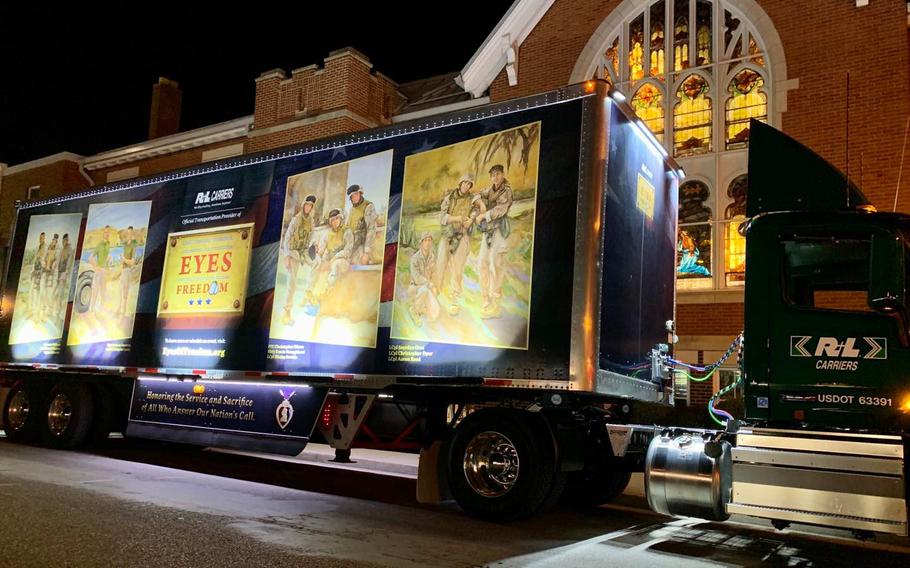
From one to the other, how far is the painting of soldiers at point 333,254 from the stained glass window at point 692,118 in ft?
25.8

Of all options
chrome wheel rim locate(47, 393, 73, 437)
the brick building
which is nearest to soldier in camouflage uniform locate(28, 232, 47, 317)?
chrome wheel rim locate(47, 393, 73, 437)

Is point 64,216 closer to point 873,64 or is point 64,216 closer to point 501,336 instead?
point 501,336

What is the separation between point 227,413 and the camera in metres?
9.64

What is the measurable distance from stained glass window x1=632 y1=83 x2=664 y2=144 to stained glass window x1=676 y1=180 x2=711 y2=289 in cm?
128

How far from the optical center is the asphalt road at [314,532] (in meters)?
5.36

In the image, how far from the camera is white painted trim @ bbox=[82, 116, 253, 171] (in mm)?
21147

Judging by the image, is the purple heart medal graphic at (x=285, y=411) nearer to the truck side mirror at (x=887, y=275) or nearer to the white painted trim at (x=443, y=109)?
the truck side mirror at (x=887, y=275)

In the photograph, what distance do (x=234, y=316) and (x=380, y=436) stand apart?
2.47 metres

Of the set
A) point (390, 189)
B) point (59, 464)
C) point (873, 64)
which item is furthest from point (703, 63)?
point (59, 464)

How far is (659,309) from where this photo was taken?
8.58 m

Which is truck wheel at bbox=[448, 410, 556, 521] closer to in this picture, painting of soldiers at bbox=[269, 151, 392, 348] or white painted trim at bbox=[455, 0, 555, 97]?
painting of soldiers at bbox=[269, 151, 392, 348]

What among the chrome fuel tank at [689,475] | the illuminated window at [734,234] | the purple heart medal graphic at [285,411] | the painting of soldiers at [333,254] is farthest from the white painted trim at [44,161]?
the chrome fuel tank at [689,475]

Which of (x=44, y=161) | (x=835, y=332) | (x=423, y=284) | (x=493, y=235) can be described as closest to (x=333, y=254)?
(x=423, y=284)

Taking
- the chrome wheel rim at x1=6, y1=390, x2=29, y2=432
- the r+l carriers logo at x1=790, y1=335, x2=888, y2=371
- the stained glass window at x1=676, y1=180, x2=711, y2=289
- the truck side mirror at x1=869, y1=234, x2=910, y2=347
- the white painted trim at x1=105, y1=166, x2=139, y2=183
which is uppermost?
the white painted trim at x1=105, y1=166, x2=139, y2=183
